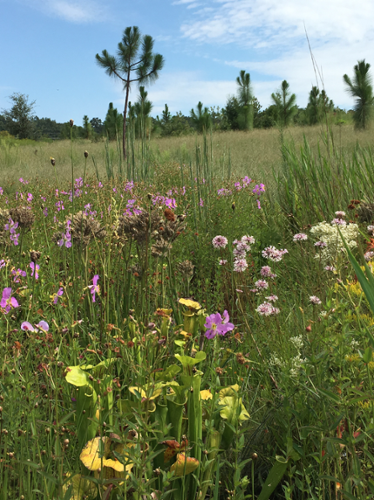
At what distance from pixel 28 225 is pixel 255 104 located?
39624 mm

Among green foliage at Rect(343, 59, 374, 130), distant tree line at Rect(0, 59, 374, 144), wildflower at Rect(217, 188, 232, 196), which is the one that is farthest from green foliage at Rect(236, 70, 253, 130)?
wildflower at Rect(217, 188, 232, 196)

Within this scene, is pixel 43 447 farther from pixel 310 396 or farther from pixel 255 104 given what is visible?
pixel 255 104

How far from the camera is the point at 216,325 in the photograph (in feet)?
4.76

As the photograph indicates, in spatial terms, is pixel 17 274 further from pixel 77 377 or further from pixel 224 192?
pixel 224 192

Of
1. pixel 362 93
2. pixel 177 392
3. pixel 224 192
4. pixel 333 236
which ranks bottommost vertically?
pixel 177 392

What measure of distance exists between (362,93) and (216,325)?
22.4 metres

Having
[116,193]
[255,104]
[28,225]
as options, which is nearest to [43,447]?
[28,225]

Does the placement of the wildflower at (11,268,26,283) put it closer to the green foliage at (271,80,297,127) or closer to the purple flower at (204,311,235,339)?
the purple flower at (204,311,235,339)

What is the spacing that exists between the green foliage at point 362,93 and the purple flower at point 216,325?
73.1 ft

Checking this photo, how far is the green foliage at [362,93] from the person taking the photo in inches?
789

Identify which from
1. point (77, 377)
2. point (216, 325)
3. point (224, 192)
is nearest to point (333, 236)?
point (216, 325)

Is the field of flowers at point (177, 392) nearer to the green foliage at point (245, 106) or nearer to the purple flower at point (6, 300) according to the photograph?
the purple flower at point (6, 300)

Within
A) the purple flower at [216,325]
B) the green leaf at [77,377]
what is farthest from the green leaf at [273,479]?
the green leaf at [77,377]

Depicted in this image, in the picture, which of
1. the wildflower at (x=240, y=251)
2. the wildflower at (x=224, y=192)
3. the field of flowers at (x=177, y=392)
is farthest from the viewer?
the wildflower at (x=224, y=192)
